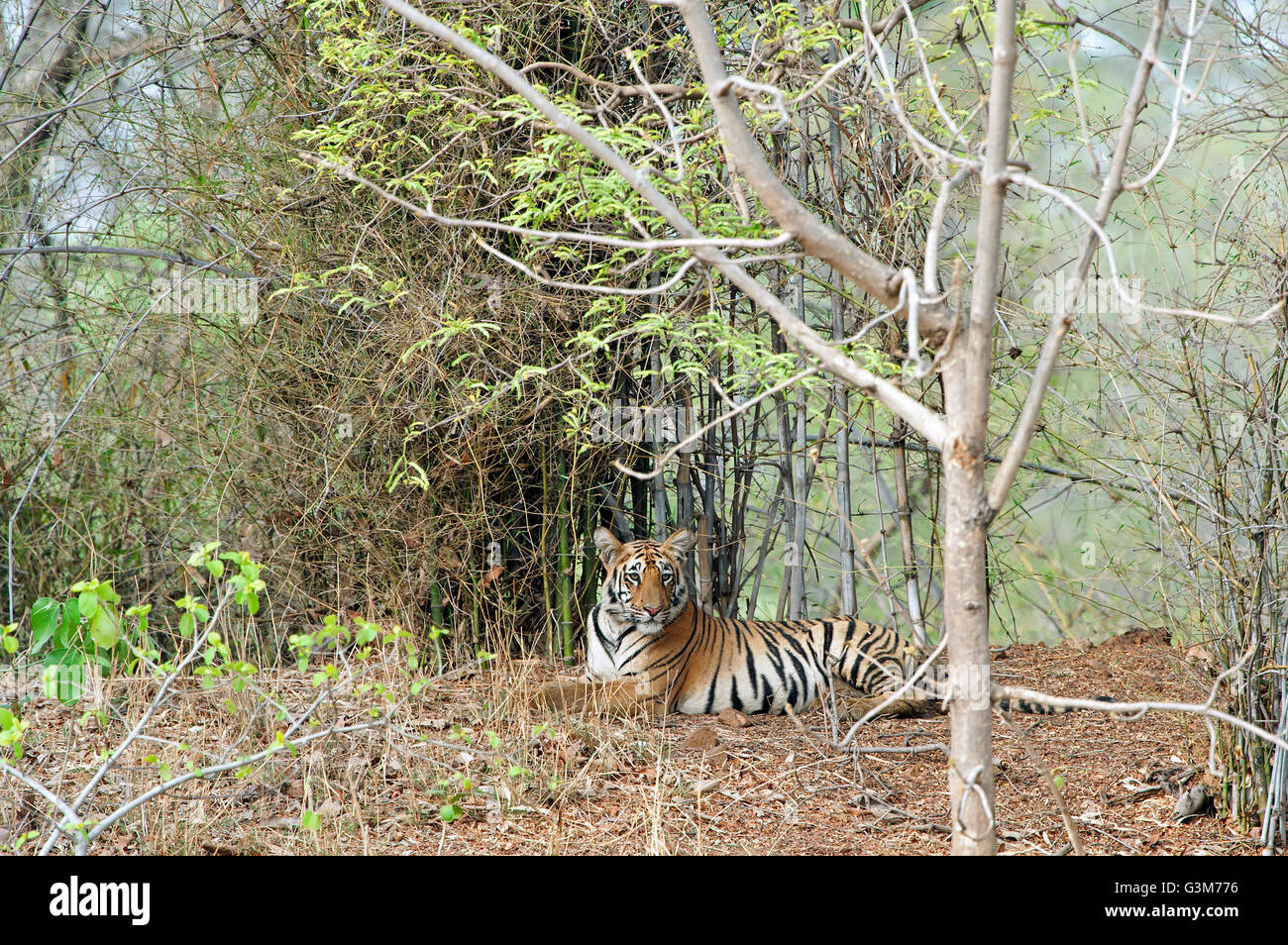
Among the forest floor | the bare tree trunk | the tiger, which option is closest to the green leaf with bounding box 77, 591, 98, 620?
the forest floor

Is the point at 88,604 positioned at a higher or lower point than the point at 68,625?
higher

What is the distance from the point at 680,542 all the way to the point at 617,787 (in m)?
1.21

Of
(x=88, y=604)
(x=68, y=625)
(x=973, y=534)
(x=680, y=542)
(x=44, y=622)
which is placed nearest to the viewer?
(x=973, y=534)

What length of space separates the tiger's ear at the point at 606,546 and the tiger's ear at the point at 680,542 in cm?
21

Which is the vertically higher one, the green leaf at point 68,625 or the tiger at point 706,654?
the green leaf at point 68,625

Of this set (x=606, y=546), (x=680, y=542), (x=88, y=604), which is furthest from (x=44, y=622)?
(x=680, y=542)

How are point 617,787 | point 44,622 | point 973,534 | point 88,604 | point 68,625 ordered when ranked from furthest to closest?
1. point 44,622
2. point 68,625
3. point 617,787
4. point 88,604
5. point 973,534

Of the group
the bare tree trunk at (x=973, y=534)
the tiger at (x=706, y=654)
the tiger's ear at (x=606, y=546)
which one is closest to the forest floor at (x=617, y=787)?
the tiger at (x=706, y=654)

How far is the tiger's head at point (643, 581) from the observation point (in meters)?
4.25

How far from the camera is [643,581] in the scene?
4.25 meters

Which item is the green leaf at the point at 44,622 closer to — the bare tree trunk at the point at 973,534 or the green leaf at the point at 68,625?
the green leaf at the point at 68,625

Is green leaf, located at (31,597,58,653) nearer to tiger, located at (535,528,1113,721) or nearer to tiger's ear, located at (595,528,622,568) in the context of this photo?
tiger, located at (535,528,1113,721)

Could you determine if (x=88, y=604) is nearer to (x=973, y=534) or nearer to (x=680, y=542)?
(x=973, y=534)
